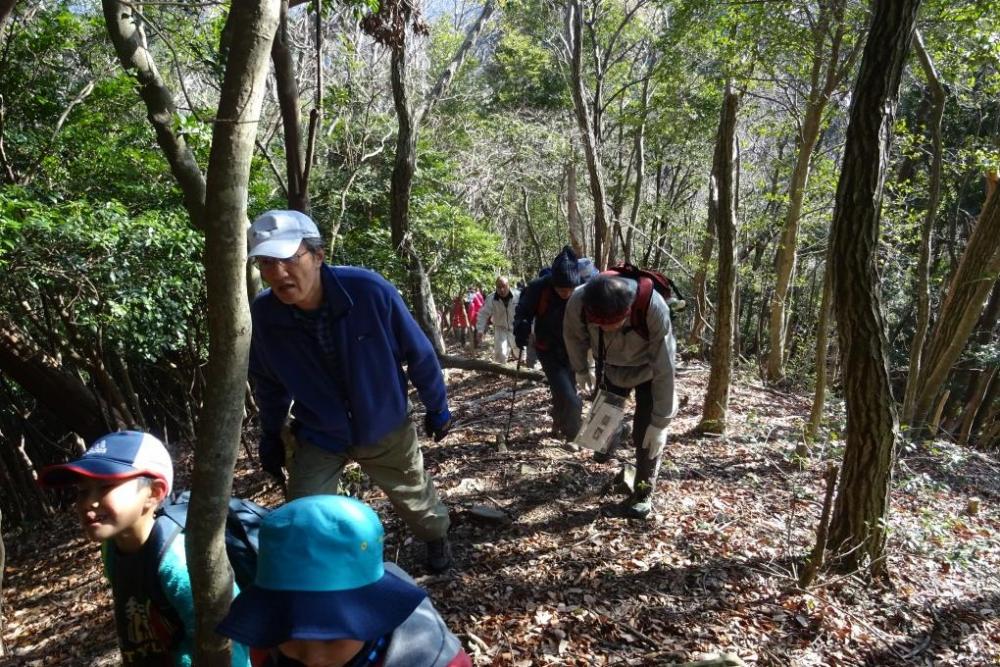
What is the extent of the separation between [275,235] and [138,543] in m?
1.23

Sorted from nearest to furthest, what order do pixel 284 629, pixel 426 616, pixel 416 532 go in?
pixel 284 629
pixel 426 616
pixel 416 532

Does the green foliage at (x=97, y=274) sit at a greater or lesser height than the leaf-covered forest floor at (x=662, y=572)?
greater

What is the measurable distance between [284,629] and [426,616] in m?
0.38

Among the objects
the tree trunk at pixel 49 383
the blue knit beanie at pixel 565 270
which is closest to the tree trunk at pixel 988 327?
the blue knit beanie at pixel 565 270

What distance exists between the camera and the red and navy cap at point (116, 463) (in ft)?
5.82

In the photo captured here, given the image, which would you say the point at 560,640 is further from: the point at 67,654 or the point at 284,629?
the point at 67,654

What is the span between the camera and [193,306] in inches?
250

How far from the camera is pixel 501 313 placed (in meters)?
10.7

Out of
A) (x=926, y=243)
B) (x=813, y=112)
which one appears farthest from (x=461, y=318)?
(x=926, y=243)

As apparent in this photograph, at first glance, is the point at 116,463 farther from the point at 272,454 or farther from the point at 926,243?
the point at 926,243

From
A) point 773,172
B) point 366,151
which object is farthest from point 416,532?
point 773,172

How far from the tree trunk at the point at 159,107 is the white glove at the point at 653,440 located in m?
3.18

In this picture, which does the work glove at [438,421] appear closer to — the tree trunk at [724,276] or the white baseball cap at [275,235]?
the white baseball cap at [275,235]

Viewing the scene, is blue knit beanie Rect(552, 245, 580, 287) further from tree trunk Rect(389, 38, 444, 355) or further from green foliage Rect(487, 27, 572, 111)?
green foliage Rect(487, 27, 572, 111)
